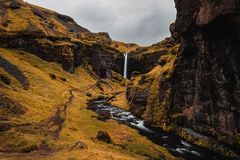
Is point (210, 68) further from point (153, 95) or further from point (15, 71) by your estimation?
point (15, 71)

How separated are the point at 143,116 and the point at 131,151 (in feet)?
124

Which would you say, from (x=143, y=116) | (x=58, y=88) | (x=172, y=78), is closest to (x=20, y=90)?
(x=58, y=88)

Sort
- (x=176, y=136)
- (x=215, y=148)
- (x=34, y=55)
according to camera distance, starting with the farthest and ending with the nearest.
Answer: (x=34, y=55)
(x=176, y=136)
(x=215, y=148)

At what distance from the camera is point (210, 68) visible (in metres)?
70.9

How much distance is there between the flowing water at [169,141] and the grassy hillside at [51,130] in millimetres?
3094

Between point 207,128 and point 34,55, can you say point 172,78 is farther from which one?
point 34,55

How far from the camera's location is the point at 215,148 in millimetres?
65562

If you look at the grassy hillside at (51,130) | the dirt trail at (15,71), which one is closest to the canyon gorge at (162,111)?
the grassy hillside at (51,130)

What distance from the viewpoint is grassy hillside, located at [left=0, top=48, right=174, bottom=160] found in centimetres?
5025

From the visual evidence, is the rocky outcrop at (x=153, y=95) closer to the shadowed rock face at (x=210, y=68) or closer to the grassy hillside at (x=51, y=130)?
the shadowed rock face at (x=210, y=68)

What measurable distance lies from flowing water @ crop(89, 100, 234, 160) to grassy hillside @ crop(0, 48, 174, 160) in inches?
122

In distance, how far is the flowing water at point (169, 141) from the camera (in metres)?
61.9

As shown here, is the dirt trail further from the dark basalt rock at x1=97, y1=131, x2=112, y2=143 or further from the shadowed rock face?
the shadowed rock face

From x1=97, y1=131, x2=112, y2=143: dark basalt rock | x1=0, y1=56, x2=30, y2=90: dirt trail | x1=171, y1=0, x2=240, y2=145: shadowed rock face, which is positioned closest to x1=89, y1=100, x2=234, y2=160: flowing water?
x1=171, y1=0, x2=240, y2=145: shadowed rock face
